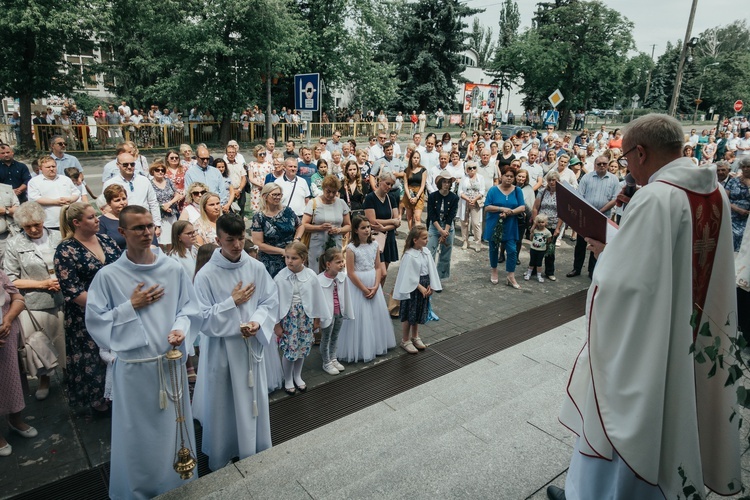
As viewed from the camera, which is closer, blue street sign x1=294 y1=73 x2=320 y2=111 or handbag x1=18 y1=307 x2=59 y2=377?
handbag x1=18 y1=307 x2=59 y2=377

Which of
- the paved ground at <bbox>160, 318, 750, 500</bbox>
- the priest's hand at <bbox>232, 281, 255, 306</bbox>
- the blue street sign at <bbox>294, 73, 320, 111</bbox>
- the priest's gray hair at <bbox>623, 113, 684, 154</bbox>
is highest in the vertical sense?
the blue street sign at <bbox>294, 73, 320, 111</bbox>

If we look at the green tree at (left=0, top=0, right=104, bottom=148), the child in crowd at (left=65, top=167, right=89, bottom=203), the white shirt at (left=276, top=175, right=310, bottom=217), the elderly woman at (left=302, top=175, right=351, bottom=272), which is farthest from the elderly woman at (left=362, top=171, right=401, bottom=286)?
the green tree at (left=0, top=0, right=104, bottom=148)

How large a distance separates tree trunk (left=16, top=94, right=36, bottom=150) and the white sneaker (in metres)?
19.3

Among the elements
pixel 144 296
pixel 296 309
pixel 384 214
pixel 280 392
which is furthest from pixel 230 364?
pixel 384 214

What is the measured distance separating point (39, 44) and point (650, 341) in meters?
22.2

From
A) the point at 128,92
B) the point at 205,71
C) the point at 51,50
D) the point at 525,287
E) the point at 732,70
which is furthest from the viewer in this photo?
the point at 732,70

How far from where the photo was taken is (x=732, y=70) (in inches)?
2140

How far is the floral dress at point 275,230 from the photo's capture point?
5.89 metres

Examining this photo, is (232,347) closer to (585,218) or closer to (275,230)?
(275,230)

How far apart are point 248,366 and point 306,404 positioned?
1232mm

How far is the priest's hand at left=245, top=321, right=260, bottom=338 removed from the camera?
3.64 meters

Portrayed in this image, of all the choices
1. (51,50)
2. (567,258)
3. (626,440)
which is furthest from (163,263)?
(51,50)

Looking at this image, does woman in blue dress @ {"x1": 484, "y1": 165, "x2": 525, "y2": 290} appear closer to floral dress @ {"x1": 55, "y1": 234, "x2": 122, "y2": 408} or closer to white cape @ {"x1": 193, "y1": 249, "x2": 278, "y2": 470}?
white cape @ {"x1": 193, "y1": 249, "x2": 278, "y2": 470}

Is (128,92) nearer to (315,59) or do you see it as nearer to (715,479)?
(315,59)
